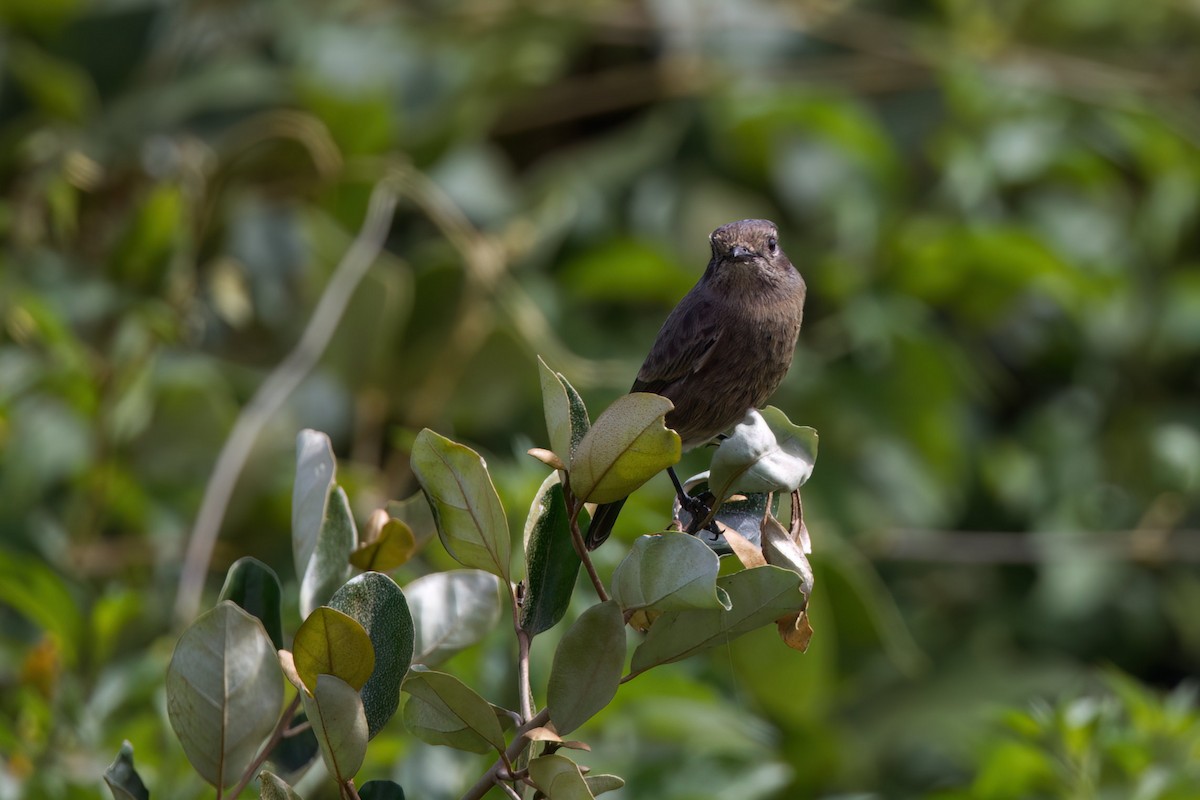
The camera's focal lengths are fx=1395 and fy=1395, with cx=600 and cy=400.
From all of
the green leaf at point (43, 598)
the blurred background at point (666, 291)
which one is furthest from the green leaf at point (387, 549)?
the green leaf at point (43, 598)

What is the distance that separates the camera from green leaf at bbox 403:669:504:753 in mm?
1131

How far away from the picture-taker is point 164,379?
3086mm

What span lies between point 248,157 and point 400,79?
745 millimetres

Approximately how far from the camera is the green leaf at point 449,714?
3.71 ft

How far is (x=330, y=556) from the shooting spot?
4.57ft

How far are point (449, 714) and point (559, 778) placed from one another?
Result: 134 millimetres

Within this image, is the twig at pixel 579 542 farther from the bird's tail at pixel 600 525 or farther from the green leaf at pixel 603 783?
the bird's tail at pixel 600 525

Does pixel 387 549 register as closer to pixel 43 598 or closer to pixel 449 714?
pixel 449 714

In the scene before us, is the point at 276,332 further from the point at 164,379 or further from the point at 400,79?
the point at 400,79

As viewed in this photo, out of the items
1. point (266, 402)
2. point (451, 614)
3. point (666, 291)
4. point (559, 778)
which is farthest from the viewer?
point (666, 291)

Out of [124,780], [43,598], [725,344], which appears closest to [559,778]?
[124,780]

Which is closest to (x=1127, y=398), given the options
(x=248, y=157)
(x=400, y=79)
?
(x=400, y=79)

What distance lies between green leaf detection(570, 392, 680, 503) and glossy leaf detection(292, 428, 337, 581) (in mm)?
303

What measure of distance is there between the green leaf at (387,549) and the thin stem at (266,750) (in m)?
0.15
